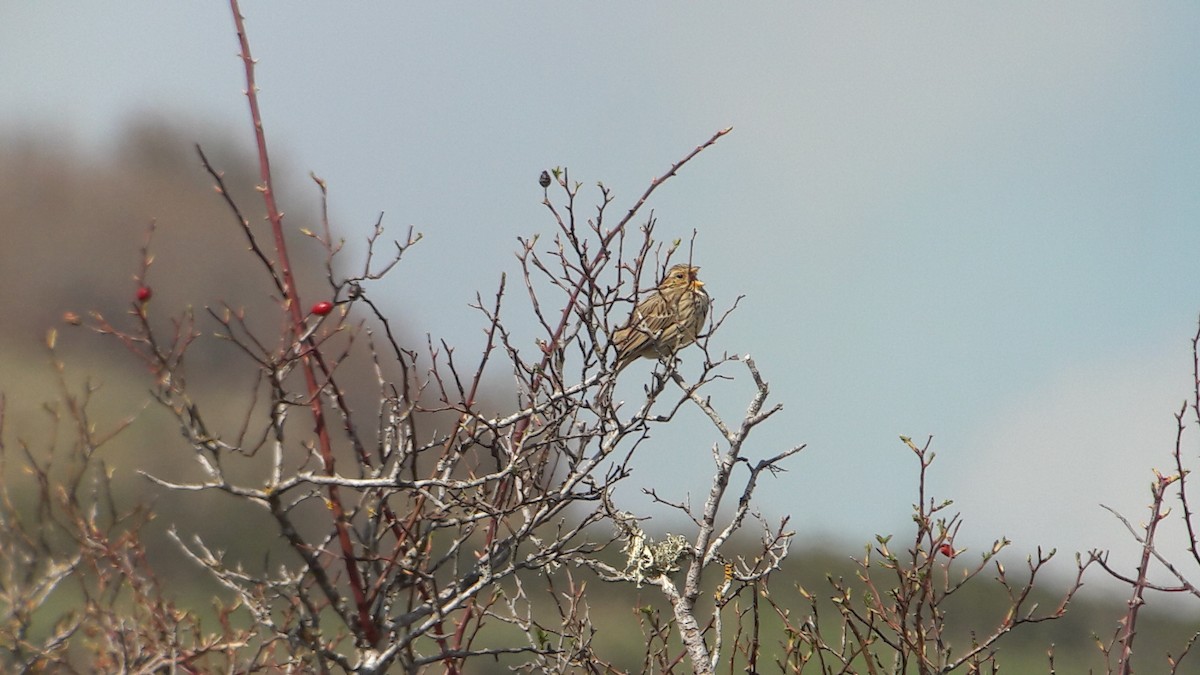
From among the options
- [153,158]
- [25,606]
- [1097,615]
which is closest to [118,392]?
[153,158]

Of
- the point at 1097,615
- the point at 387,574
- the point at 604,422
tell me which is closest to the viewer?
the point at 387,574

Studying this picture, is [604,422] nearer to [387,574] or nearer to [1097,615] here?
[387,574]

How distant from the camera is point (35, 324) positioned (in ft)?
66.8

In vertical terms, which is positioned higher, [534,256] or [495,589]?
[534,256]

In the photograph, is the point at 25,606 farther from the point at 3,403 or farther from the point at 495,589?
the point at 495,589

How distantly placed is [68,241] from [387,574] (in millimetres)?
24288

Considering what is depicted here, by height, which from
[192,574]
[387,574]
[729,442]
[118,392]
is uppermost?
[729,442]

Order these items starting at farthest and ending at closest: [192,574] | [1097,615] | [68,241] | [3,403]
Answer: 1. [68,241]
2. [192,574]
3. [1097,615]
4. [3,403]

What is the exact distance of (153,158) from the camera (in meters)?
28.7

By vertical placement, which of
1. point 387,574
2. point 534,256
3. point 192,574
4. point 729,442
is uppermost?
point 534,256

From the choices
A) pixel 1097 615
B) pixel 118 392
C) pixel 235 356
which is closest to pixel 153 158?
pixel 235 356

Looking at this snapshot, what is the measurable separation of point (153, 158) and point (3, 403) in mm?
25641

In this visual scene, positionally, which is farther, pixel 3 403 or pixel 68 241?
pixel 68 241

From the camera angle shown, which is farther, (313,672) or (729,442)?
(729,442)
